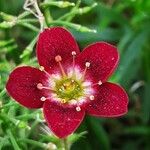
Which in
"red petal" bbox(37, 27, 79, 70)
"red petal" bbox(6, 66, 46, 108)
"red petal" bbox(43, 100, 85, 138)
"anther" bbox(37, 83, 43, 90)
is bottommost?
"red petal" bbox(43, 100, 85, 138)

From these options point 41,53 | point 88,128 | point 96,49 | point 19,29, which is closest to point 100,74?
point 96,49

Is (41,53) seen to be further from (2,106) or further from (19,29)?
(19,29)

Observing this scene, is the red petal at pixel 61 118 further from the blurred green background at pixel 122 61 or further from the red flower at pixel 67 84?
the blurred green background at pixel 122 61

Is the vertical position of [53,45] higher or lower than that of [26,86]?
higher

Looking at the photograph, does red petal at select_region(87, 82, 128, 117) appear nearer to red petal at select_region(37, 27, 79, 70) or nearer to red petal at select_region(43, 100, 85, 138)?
red petal at select_region(43, 100, 85, 138)

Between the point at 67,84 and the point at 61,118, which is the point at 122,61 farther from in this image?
the point at 61,118

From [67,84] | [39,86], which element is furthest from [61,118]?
[67,84]

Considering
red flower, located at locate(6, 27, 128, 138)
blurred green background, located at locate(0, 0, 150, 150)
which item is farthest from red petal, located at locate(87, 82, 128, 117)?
blurred green background, located at locate(0, 0, 150, 150)
